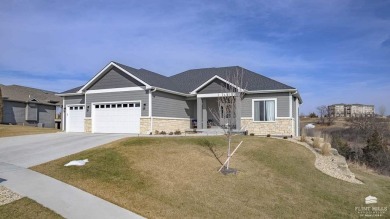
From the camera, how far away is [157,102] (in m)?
23.4

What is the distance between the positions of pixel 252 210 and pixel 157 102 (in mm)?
15459

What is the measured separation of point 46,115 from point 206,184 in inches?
1483

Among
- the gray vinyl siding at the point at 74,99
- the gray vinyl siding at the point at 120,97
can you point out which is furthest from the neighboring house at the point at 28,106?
the gray vinyl siding at the point at 120,97

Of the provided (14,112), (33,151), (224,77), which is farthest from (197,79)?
(14,112)

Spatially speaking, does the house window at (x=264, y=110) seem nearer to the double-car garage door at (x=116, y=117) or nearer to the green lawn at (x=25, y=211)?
the double-car garage door at (x=116, y=117)

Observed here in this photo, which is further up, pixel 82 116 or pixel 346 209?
pixel 82 116

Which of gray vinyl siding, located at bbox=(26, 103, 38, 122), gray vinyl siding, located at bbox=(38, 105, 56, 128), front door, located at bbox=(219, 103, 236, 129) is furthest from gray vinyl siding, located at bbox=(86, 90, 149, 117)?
gray vinyl siding, located at bbox=(38, 105, 56, 128)

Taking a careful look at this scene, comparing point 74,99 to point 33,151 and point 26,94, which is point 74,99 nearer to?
point 33,151

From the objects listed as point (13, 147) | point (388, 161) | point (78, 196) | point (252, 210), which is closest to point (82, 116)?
point (13, 147)

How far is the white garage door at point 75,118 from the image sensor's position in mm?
27484

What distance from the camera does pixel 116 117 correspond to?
24438 millimetres

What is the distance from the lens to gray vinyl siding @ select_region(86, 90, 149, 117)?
22984mm

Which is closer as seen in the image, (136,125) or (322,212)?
(322,212)

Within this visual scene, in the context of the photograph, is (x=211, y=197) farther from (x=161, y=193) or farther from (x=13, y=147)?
(x=13, y=147)
